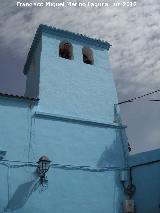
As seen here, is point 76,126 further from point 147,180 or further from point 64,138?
point 147,180

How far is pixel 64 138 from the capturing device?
41.0ft

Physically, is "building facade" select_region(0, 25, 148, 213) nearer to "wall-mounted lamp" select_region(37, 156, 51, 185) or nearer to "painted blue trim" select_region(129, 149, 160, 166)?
"wall-mounted lamp" select_region(37, 156, 51, 185)

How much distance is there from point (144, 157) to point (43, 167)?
4.49m

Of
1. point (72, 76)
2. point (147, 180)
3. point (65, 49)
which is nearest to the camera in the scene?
point (147, 180)

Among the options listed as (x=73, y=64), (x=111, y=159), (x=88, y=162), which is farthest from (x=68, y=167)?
(x=73, y=64)

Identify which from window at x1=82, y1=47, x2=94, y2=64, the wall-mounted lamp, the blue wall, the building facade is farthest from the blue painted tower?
the blue wall

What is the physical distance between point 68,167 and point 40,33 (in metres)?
7.63

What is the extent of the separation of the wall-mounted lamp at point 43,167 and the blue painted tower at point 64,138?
0.72 ft

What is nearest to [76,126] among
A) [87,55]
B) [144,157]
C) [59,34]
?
[144,157]

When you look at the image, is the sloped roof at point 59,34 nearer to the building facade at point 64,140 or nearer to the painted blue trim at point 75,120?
the building facade at point 64,140

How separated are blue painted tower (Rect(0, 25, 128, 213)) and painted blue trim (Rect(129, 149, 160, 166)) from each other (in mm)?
392

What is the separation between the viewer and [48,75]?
14.0 metres

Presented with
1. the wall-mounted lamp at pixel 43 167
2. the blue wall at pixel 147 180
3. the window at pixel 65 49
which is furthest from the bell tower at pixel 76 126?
the blue wall at pixel 147 180

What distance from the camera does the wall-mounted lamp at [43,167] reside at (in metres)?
11.1
